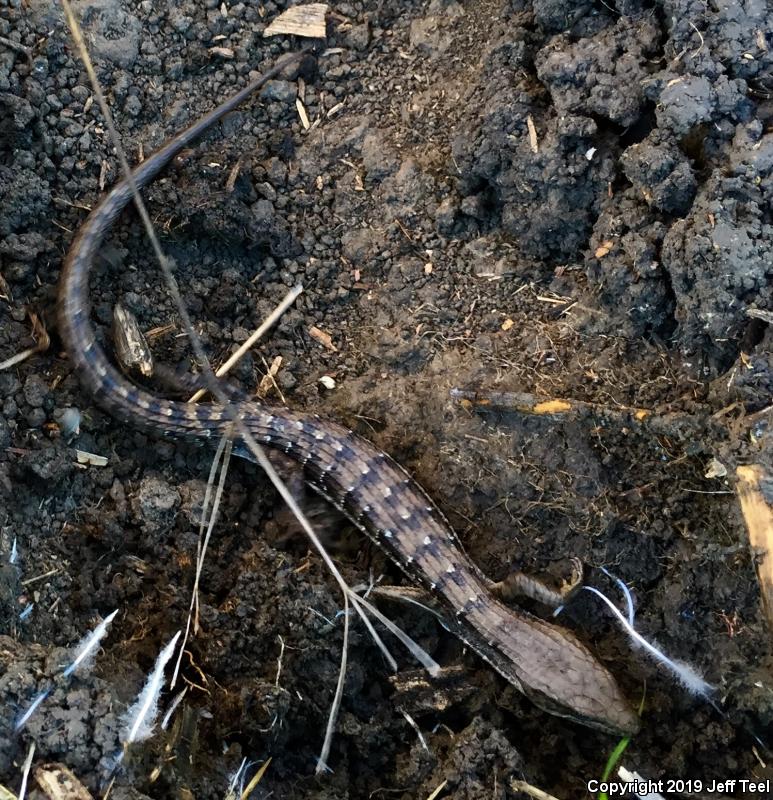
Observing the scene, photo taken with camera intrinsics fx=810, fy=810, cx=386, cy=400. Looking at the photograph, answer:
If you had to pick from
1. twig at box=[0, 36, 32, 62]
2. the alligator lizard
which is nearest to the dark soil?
twig at box=[0, 36, 32, 62]

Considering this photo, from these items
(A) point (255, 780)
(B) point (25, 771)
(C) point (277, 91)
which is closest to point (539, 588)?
(A) point (255, 780)

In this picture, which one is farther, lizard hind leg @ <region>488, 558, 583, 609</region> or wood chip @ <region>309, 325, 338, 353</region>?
wood chip @ <region>309, 325, 338, 353</region>

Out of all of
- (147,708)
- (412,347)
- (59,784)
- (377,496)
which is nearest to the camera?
(59,784)

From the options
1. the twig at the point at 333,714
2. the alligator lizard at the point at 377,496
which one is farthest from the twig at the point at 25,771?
the alligator lizard at the point at 377,496

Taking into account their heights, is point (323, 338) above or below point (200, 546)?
above

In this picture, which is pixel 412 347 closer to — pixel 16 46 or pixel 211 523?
pixel 211 523

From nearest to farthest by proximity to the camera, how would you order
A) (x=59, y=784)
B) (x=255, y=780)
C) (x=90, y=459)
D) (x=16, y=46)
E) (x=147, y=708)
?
1. (x=59, y=784)
2. (x=147, y=708)
3. (x=255, y=780)
4. (x=16, y=46)
5. (x=90, y=459)

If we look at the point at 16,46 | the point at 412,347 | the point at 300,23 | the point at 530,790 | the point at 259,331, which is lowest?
the point at 530,790

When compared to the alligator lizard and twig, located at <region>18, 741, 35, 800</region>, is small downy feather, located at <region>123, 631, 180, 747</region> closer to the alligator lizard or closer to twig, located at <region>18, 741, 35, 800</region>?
twig, located at <region>18, 741, 35, 800</region>
